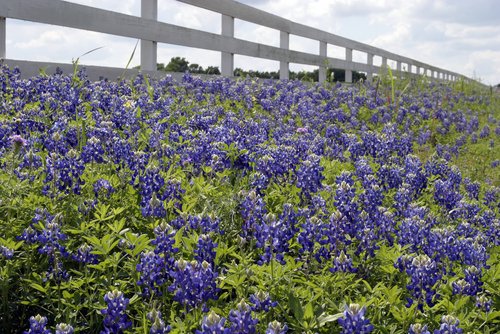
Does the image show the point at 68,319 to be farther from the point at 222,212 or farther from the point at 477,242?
the point at 477,242

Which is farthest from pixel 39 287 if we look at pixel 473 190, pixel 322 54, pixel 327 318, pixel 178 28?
pixel 322 54

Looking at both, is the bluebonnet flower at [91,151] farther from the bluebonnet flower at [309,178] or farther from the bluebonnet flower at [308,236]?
the bluebonnet flower at [308,236]

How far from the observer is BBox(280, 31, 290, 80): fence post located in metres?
14.3

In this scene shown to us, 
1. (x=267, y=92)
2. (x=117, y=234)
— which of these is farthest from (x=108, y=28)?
(x=117, y=234)

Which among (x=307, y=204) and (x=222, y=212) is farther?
(x=307, y=204)

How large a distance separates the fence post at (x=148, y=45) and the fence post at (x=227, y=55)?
Answer: 2211 mm

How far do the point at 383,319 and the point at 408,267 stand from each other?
273 millimetres

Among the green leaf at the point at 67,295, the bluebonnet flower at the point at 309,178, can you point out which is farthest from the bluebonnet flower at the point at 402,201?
the green leaf at the point at 67,295

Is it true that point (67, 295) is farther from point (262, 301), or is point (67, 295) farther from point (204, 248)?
point (262, 301)

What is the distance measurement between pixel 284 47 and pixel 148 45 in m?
5.83

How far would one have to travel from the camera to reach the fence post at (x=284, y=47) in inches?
564

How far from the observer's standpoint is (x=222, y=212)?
3426 millimetres

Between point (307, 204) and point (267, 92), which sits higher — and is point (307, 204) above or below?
below

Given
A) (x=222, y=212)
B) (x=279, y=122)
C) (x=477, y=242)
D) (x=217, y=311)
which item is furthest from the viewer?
(x=279, y=122)
